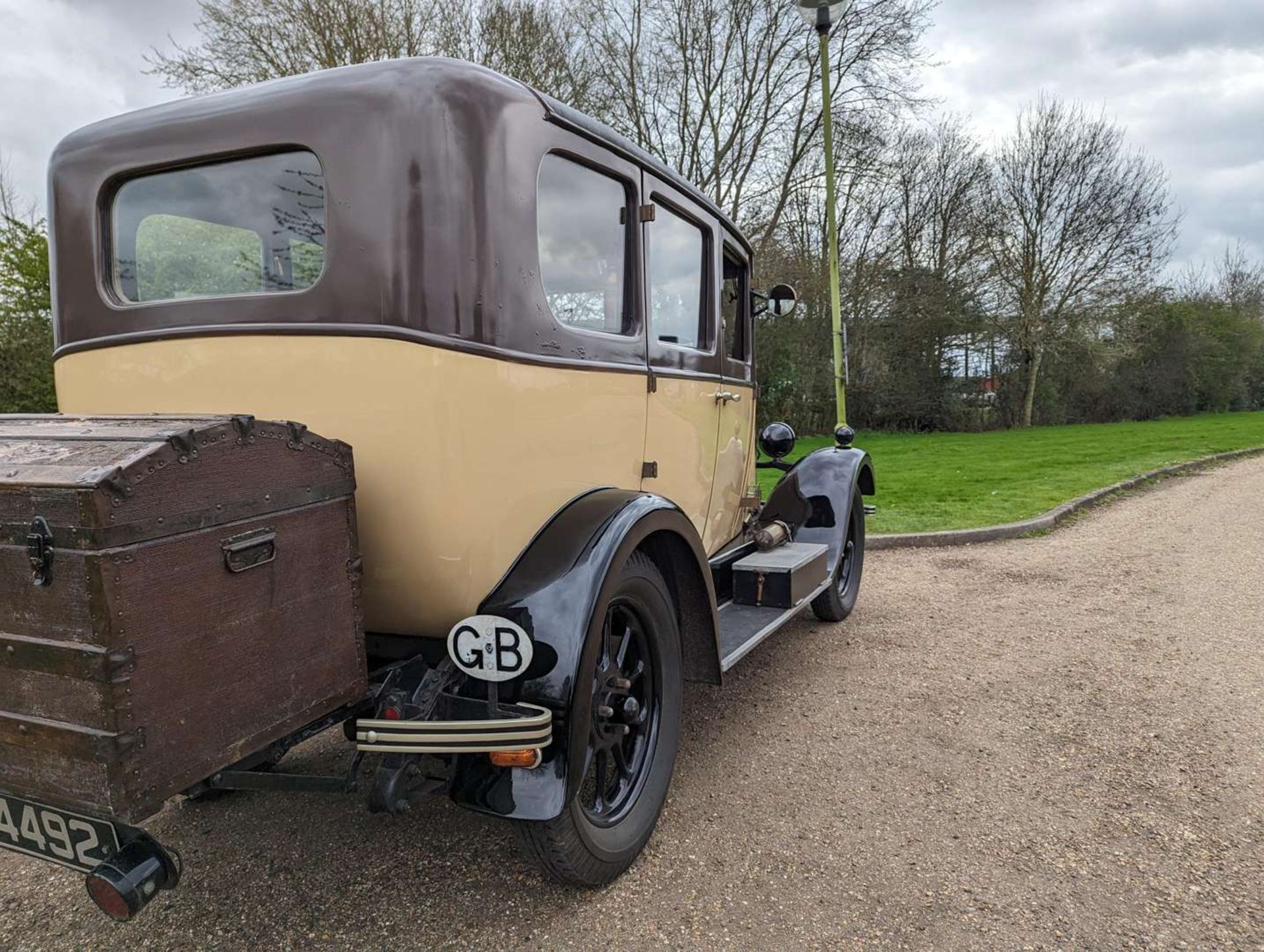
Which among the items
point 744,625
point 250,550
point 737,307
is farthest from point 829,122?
point 250,550

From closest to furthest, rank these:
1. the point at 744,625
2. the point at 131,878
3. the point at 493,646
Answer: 1. the point at 131,878
2. the point at 493,646
3. the point at 744,625

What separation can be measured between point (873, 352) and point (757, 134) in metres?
6.53

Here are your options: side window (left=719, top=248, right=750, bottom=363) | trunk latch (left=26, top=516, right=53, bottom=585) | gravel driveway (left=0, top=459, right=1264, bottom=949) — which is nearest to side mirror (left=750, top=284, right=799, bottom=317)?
side window (left=719, top=248, right=750, bottom=363)

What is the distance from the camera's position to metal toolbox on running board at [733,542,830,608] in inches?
136

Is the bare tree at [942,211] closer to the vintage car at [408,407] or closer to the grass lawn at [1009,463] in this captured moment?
the grass lawn at [1009,463]

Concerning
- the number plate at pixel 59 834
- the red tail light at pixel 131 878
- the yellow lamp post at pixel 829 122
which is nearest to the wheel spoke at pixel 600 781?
the red tail light at pixel 131 878

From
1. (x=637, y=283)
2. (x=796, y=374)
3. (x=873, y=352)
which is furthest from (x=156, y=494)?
(x=873, y=352)

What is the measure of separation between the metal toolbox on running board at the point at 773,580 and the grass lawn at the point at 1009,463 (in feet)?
12.3

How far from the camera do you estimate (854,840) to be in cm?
250

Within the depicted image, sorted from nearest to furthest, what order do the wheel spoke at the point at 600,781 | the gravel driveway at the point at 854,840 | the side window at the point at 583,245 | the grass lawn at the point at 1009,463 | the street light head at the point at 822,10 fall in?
the gravel driveway at the point at 854,840 → the side window at the point at 583,245 → the wheel spoke at the point at 600,781 → the street light head at the point at 822,10 → the grass lawn at the point at 1009,463

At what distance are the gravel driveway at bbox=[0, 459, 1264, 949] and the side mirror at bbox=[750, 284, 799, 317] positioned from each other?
1.89 meters

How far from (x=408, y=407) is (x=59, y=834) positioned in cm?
115

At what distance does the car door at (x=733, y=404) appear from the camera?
3650 millimetres

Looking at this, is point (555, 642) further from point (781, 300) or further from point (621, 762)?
point (781, 300)
